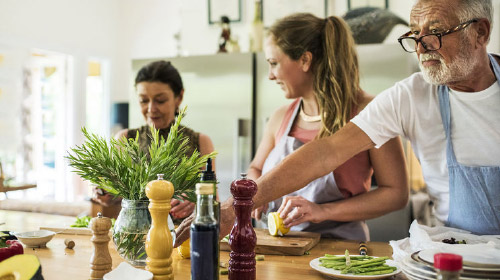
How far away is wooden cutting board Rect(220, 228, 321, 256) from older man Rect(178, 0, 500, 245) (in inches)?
3.6

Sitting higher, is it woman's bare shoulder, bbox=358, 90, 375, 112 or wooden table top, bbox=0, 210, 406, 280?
woman's bare shoulder, bbox=358, 90, 375, 112

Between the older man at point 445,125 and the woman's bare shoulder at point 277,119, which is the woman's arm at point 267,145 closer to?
the woman's bare shoulder at point 277,119

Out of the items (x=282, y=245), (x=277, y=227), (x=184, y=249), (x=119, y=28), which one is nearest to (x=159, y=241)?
(x=184, y=249)

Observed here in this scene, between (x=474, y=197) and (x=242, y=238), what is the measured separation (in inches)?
31.7

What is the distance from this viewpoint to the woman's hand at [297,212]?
168 centimetres

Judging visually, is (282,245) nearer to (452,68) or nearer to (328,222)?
(328,222)

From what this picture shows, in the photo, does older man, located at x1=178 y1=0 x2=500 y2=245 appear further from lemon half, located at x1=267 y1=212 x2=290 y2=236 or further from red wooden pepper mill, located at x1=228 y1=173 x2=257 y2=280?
red wooden pepper mill, located at x1=228 y1=173 x2=257 y2=280

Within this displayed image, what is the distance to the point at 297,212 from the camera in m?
1.68

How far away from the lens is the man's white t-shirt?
1607mm

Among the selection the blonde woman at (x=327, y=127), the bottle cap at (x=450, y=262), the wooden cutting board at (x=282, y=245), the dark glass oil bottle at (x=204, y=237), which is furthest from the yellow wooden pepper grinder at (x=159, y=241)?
the blonde woman at (x=327, y=127)

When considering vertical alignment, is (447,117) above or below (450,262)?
above

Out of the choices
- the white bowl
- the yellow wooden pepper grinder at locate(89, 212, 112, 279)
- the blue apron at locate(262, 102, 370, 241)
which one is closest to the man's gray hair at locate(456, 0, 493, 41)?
the blue apron at locate(262, 102, 370, 241)

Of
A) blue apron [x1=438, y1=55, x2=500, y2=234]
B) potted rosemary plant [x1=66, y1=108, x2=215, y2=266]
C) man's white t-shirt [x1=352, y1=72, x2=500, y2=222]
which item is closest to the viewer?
potted rosemary plant [x1=66, y1=108, x2=215, y2=266]

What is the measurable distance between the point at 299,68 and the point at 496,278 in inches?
51.2
